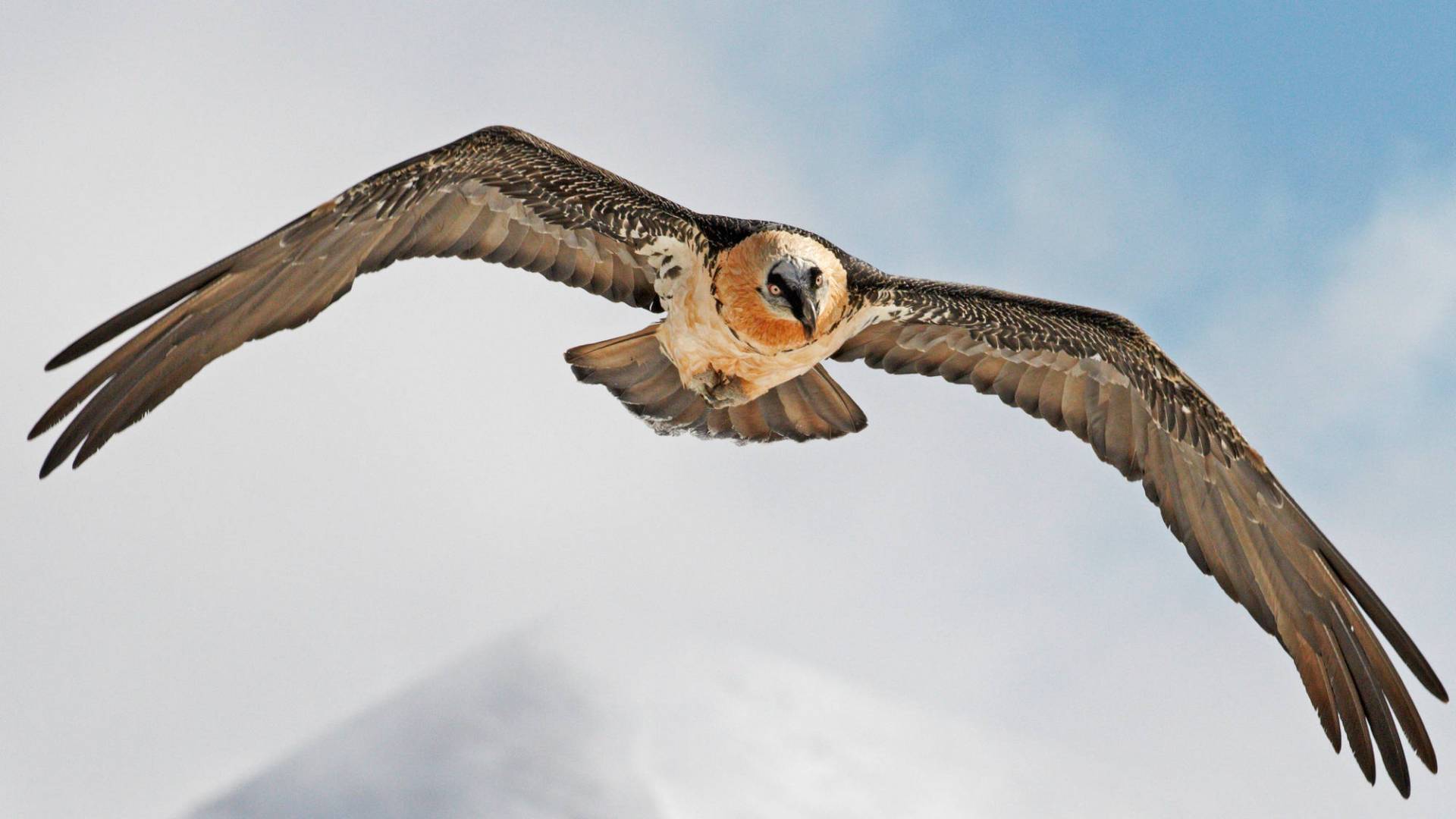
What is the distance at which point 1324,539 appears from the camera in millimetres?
14578

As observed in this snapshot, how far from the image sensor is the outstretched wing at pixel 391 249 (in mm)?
11469

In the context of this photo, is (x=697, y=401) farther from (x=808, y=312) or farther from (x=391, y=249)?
(x=391, y=249)

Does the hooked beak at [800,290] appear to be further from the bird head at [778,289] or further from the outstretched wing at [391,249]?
the outstretched wing at [391,249]

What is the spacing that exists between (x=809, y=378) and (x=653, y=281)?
1.77 meters

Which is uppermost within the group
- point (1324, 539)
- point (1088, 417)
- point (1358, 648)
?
point (1088, 417)


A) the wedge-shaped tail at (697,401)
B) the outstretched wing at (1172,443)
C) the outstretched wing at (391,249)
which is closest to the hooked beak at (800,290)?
the outstretched wing at (391,249)

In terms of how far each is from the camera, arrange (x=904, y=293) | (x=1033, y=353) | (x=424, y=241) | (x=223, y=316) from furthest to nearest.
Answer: (x=1033, y=353)
(x=904, y=293)
(x=424, y=241)
(x=223, y=316)

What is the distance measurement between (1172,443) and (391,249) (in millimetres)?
7809

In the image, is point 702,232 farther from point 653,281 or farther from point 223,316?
point 223,316

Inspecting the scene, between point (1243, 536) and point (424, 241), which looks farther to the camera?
point (1243, 536)

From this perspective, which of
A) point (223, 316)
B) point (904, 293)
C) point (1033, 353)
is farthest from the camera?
point (1033, 353)

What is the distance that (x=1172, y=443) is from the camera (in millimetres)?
15031

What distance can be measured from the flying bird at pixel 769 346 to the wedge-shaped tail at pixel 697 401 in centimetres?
2

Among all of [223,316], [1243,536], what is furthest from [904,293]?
[223,316]
